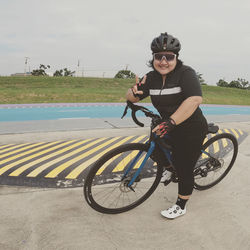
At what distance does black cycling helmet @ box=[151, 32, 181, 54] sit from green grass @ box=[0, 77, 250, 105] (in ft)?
53.2

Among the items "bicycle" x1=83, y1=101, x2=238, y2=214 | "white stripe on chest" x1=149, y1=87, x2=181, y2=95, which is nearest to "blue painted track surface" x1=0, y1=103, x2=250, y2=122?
"bicycle" x1=83, y1=101, x2=238, y2=214

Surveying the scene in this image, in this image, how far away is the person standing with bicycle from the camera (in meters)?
2.34

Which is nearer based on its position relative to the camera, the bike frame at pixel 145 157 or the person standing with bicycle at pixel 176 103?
the person standing with bicycle at pixel 176 103

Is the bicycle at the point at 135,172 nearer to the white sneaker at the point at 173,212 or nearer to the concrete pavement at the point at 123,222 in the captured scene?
the concrete pavement at the point at 123,222

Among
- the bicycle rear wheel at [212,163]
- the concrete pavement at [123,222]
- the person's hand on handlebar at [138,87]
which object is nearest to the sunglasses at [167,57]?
the person's hand on handlebar at [138,87]

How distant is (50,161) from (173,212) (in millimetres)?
2491

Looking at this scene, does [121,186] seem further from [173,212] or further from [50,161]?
[50,161]

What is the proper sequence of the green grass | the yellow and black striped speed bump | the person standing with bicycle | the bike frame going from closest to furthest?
the person standing with bicycle < the bike frame < the yellow and black striped speed bump < the green grass

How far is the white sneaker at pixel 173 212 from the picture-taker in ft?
9.13

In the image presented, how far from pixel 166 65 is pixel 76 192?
2.08m

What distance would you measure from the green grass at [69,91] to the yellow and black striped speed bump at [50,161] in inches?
508

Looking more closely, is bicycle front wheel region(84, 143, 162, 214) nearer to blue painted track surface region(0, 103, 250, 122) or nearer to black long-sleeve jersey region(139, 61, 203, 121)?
black long-sleeve jersey region(139, 61, 203, 121)

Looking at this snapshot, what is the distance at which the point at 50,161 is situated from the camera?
14.5 ft

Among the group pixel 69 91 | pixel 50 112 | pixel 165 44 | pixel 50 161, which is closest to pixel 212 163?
pixel 165 44
